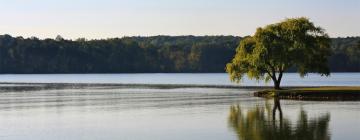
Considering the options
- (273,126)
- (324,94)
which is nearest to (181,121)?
(273,126)

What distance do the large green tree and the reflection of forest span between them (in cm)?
3303

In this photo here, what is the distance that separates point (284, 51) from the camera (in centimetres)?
9981

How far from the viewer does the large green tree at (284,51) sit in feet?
326

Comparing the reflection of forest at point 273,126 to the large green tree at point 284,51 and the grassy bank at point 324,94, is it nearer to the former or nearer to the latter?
the grassy bank at point 324,94

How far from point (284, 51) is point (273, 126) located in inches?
1889

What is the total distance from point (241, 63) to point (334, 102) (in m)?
23.1

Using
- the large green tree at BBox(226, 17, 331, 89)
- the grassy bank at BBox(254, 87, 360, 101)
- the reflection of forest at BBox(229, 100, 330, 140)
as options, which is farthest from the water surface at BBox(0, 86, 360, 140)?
the large green tree at BBox(226, 17, 331, 89)

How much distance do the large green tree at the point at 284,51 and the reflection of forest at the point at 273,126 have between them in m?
33.0

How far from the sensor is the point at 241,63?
10075 centimetres

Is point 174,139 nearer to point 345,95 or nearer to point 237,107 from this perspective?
point 237,107

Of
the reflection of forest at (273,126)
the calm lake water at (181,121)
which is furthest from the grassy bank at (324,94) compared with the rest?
the reflection of forest at (273,126)

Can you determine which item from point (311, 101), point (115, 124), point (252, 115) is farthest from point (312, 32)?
point (115, 124)

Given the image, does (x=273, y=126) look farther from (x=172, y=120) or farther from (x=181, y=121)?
(x=172, y=120)

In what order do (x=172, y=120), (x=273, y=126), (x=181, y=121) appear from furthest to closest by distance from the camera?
(x=172, y=120), (x=181, y=121), (x=273, y=126)
